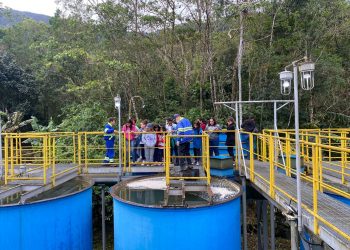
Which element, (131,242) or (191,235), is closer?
(191,235)

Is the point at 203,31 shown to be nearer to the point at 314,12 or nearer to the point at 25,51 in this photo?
the point at 314,12

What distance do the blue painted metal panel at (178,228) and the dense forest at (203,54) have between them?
11.3 metres

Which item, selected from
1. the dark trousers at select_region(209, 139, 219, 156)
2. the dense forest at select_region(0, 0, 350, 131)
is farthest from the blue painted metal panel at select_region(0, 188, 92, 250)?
the dense forest at select_region(0, 0, 350, 131)

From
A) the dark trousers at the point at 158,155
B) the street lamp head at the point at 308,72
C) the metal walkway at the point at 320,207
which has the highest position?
the street lamp head at the point at 308,72

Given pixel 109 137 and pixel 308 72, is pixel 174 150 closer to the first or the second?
pixel 109 137

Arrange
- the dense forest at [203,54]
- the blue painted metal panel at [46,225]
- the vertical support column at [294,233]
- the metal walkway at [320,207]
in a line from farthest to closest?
1. the dense forest at [203,54]
2. the blue painted metal panel at [46,225]
3. the vertical support column at [294,233]
4. the metal walkway at [320,207]

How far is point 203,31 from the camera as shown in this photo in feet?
63.3

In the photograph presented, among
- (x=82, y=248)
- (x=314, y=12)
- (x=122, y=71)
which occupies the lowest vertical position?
(x=82, y=248)

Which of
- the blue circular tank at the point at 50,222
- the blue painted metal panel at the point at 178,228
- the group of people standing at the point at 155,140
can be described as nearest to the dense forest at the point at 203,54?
the group of people standing at the point at 155,140

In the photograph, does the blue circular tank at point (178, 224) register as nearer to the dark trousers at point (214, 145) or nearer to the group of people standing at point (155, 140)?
the group of people standing at point (155, 140)

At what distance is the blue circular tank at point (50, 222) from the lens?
6.68 m

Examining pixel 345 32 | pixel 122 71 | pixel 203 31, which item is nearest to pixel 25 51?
pixel 122 71

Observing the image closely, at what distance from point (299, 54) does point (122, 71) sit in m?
10.4

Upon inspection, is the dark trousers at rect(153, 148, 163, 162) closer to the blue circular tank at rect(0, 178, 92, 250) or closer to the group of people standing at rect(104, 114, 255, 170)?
the group of people standing at rect(104, 114, 255, 170)
